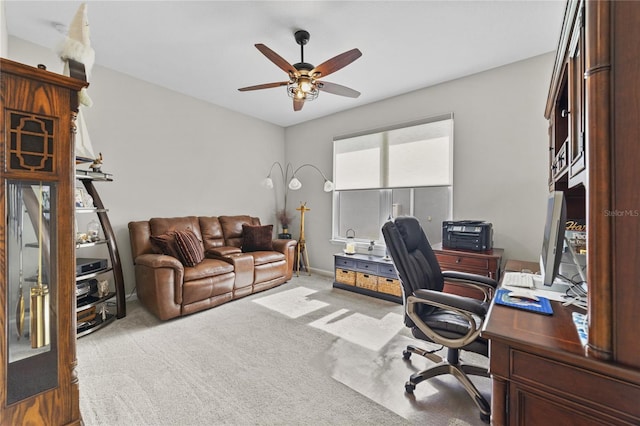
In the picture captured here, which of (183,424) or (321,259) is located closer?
(183,424)

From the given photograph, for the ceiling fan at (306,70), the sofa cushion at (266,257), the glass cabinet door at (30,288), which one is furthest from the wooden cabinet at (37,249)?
the sofa cushion at (266,257)

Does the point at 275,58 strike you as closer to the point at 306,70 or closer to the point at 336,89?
the point at 306,70

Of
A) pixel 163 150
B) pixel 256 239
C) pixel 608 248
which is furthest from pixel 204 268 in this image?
pixel 608 248

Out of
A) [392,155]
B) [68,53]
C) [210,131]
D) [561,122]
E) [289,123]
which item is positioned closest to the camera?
[68,53]

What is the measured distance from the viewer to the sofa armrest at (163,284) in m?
2.79

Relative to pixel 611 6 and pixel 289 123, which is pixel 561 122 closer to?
pixel 611 6

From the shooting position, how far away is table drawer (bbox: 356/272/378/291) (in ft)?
12.3

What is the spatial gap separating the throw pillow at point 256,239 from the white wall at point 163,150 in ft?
2.27

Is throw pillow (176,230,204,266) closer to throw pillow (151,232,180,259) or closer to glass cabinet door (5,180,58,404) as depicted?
throw pillow (151,232,180,259)

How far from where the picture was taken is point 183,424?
1526 millimetres

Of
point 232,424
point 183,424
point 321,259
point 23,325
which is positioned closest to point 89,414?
point 183,424

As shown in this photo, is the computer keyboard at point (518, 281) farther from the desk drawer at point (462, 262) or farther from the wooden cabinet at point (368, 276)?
the wooden cabinet at point (368, 276)

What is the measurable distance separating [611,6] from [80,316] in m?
3.85

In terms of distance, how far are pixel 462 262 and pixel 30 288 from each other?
3.14m
